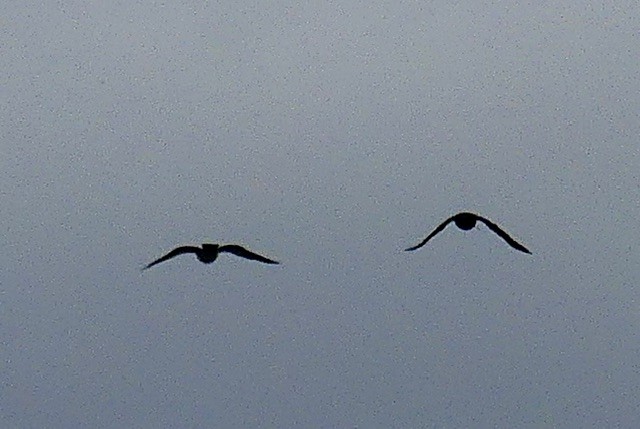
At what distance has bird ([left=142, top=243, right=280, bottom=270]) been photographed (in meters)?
32.0

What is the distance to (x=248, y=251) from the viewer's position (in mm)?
32156

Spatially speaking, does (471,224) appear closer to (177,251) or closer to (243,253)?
(243,253)

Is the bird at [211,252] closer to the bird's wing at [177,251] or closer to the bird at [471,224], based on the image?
the bird's wing at [177,251]

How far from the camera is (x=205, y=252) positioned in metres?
33.5

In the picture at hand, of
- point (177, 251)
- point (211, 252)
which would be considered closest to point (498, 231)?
point (211, 252)

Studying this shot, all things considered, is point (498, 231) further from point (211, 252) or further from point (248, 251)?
point (211, 252)

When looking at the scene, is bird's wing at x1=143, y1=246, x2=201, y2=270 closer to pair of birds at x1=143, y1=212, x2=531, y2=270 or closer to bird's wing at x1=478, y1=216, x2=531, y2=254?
pair of birds at x1=143, y1=212, x2=531, y2=270

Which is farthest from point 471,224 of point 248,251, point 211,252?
point 211,252

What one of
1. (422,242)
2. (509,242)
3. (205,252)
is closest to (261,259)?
(205,252)

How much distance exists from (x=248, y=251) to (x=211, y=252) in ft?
6.49

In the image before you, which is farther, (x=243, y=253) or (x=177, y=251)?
(x=177, y=251)

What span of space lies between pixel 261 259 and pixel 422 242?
5214 mm

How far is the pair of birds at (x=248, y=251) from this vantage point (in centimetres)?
Answer: 3186

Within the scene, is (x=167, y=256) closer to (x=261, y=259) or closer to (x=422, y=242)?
(x=261, y=259)
